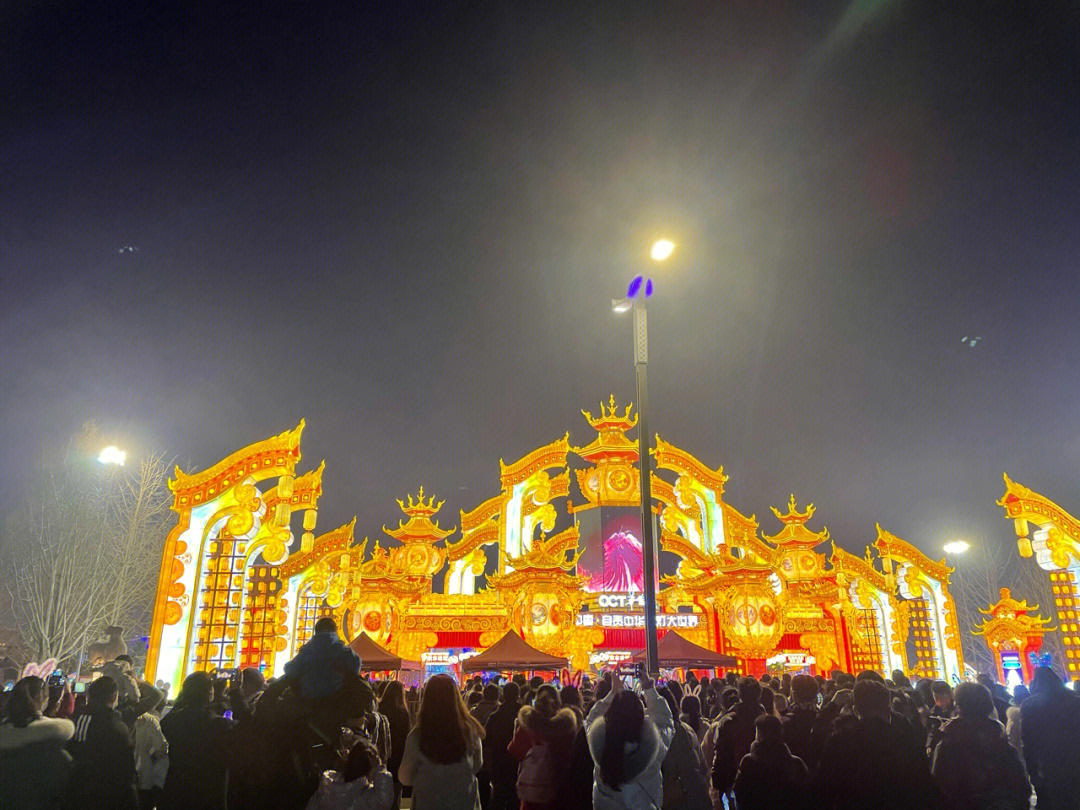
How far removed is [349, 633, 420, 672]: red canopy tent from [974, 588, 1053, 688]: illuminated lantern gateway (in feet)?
77.1

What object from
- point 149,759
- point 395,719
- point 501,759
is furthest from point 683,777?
point 149,759

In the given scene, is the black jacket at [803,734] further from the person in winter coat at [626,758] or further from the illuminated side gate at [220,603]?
the illuminated side gate at [220,603]

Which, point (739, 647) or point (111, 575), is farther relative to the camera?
point (739, 647)

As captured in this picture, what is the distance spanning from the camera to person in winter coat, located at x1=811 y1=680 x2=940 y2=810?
15.7 feet

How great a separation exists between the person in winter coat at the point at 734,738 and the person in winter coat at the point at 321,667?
380 cm

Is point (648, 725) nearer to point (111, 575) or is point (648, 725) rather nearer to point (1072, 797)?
point (1072, 797)

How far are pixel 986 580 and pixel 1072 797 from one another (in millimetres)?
46899

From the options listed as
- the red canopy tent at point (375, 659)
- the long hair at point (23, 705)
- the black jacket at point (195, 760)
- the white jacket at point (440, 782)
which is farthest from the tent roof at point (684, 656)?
the long hair at point (23, 705)

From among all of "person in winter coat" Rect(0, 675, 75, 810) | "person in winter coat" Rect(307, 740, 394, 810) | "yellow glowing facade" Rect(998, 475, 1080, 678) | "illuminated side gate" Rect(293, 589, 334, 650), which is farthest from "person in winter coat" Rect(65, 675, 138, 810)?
"yellow glowing facade" Rect(998, 475, 1080, 678)

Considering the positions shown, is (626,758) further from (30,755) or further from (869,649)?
(869,649)

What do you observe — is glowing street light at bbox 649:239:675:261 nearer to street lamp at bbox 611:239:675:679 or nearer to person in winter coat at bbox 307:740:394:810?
street lamp at bbox 611:239:675:679

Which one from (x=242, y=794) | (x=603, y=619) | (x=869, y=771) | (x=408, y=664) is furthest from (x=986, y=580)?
(x=242, y=794)

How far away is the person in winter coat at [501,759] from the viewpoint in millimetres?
6926

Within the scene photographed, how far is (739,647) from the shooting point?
27.2 m
